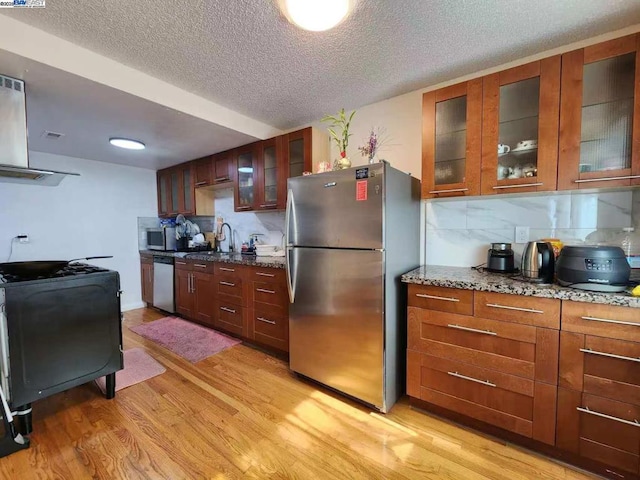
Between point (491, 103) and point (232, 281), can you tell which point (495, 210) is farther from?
point (232, 281)

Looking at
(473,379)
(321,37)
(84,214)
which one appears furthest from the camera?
(84,214)

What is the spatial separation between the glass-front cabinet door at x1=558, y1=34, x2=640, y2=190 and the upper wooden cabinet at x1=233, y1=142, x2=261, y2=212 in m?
2.59

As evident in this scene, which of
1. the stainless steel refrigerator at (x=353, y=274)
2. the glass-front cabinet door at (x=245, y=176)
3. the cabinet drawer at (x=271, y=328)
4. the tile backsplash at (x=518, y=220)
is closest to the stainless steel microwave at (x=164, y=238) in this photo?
the glass-front cabinet door at (x=245, y=176)

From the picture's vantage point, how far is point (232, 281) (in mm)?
2854

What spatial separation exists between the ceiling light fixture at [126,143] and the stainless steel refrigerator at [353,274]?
211 cm

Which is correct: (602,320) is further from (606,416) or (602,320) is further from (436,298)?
(436,298)

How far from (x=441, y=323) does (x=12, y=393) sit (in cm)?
253

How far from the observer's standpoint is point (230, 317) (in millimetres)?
2900

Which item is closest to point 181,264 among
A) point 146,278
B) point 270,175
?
point 146,278

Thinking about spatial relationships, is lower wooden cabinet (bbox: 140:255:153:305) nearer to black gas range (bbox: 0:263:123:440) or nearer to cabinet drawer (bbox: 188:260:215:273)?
cabinet drawer (bbox: 188:260:215:273)

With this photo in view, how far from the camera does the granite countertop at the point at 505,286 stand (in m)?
1.20

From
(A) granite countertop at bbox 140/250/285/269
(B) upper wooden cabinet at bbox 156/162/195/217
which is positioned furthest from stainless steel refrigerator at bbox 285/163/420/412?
(B) upper wooden cabinet at bbox 156/162/195/217

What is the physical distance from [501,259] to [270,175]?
2282 millimetres

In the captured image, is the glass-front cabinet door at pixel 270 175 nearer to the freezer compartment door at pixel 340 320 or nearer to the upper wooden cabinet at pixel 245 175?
the upper wooden cabinet at pixel 245 175
